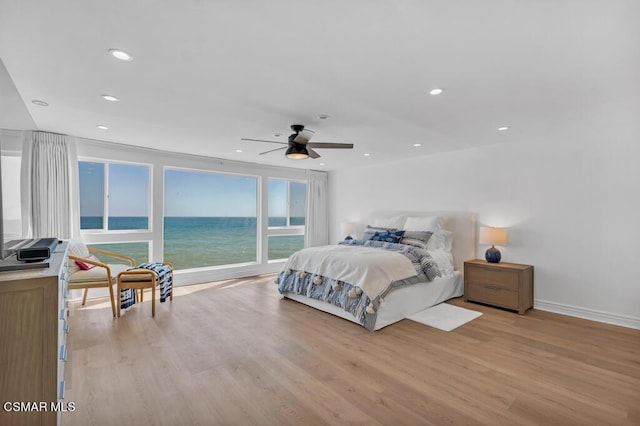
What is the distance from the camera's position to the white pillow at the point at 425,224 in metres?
4.89

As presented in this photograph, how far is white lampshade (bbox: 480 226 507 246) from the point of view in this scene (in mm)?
4125

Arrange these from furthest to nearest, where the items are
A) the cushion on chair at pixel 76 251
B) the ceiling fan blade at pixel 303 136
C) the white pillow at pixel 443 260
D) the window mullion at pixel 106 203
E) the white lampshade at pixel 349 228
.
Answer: the white lampshade at pixel 349 228
the window mullion at pixel 106 203
the white pillow at pixel 443 260
the cushion on chair at pixel 76 251
the ceiling fan blade at pixel 303 136

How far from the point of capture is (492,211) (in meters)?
4.53

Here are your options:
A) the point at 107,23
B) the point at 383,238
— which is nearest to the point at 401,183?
the point at 383,238

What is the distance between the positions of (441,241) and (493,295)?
3.57ft

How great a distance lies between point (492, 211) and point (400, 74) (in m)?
3.22

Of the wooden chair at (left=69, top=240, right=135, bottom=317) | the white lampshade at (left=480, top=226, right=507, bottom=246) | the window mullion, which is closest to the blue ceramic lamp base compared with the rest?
the white lampshade at (left=480, top=226, right=507, bottom=246)

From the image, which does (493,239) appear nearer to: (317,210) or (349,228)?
(349,228)

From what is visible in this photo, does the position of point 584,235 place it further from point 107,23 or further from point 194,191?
point 194,191

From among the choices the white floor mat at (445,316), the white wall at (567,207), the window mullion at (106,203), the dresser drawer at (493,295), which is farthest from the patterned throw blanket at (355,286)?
the window mullion at (106,203)

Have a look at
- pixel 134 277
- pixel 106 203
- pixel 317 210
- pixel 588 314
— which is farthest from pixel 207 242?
pixel 588 314

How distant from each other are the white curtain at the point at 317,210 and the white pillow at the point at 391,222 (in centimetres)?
174

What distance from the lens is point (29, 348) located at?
4.51 ft

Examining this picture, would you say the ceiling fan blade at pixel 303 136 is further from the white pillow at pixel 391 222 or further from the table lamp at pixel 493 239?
the table lamp at pixel 493 239
